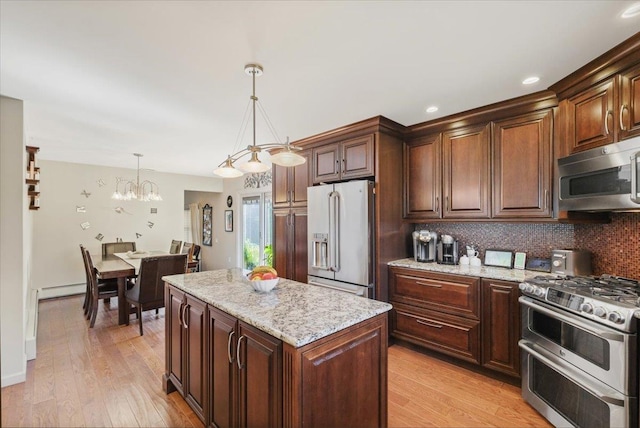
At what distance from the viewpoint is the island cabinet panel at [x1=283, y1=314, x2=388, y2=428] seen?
141 cm

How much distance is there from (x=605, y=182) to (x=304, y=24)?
2214mm

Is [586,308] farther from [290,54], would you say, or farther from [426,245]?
[290,54]

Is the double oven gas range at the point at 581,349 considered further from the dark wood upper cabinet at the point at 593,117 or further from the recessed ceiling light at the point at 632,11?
the recessed ceiling light at the point at 632,11

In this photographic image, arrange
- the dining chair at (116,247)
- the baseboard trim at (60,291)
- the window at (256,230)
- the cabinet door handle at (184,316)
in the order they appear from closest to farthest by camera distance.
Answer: the cabinet door handle at (184,316) < the baseboard trim at (60,291) < the dining chair at (116,247) < the window at (256,230)

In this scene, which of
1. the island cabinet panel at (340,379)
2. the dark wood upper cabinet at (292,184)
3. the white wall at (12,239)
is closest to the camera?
the island cabinet panel at (340,379)

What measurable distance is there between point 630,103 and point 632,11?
0.58 metres

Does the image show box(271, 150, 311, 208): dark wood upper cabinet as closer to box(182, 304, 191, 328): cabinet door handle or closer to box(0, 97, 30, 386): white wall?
box(182, 304, 191, 328): cabinet door handle

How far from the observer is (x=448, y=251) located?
3336 mm

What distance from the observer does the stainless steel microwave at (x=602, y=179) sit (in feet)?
6.32

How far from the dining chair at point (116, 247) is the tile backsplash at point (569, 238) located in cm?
517

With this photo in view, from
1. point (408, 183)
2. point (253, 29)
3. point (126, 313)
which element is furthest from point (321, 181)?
point (126, 313)

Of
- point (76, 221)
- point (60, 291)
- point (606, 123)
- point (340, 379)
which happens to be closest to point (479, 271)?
point (606, 123)

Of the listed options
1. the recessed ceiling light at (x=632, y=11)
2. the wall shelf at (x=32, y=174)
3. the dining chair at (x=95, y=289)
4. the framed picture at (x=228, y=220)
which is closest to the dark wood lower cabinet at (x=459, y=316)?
the recessed ceiling light at (x=632, y=11)

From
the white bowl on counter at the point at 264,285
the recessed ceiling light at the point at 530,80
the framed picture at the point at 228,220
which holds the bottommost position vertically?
the white bowl on counter at the point at 264,285
